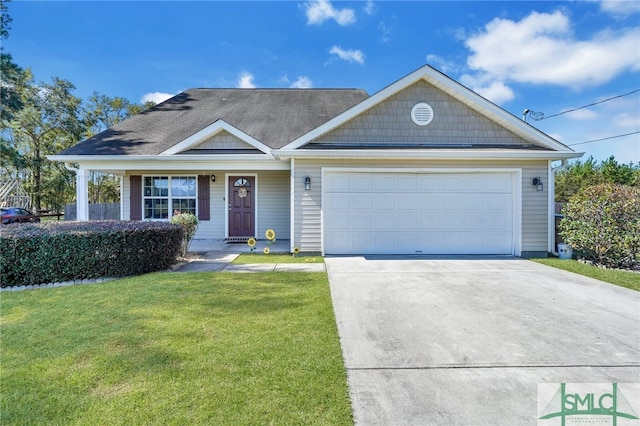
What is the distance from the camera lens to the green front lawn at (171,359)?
2229mm

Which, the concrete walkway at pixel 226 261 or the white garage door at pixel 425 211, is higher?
the white garage door at pixel 425 211

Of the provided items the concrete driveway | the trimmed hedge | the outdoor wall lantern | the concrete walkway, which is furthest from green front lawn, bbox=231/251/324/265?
the outdoor wall lantern

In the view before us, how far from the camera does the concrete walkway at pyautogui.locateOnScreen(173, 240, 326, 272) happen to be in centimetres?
675

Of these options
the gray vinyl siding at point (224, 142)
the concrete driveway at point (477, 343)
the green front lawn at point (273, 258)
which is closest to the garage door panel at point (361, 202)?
the green front lawn at point (273, 258)

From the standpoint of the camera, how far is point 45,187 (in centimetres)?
2622

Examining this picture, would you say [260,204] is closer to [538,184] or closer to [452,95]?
[452,95]

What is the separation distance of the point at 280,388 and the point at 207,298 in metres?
2.64

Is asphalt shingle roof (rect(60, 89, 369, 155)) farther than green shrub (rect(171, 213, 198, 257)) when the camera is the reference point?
Yes

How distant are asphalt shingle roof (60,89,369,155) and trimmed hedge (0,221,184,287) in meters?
4.36

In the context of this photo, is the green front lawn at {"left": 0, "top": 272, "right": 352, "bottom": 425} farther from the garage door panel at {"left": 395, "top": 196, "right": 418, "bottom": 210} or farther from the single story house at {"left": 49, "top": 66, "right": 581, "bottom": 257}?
the garage door panel at {"left": 395, "top": 196, "right": 418, "bottom": 210}

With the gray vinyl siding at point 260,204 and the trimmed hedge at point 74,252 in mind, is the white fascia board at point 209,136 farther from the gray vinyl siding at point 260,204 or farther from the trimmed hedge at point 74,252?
the trimmed hedge at point 74,252

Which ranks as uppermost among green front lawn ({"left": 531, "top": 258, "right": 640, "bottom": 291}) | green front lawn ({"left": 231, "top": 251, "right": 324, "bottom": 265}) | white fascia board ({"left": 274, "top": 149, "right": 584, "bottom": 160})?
white fascia board ({"left": 274, "top": 149, "right": 584, "bottom": 160})

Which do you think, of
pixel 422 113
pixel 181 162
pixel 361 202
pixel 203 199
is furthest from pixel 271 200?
pixel 422 113

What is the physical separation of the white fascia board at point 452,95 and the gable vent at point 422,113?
62 cm
